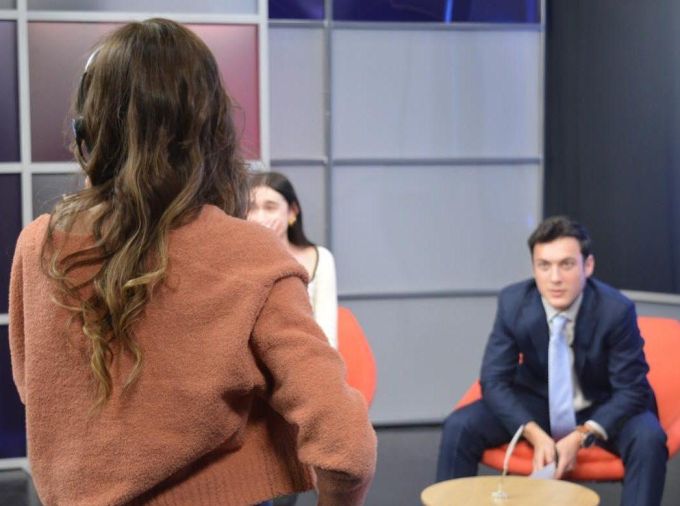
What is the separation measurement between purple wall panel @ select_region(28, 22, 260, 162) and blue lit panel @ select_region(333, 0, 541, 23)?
1117mm

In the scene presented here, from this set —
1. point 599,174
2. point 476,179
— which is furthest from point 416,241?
point 599,174

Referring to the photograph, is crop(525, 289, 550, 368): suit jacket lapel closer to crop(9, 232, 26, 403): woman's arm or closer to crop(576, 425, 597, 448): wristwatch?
crop(576, 425, 597, 448): wristwatch

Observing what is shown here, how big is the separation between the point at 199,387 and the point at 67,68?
12.9 feet

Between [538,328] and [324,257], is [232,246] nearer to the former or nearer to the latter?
[538,328]

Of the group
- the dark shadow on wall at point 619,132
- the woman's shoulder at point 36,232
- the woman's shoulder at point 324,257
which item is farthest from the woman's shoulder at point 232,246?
the dark shadow on wall at point 619,132

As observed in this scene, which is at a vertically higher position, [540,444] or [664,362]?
[664,362]

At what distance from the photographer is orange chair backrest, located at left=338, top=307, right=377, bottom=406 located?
15.2ft

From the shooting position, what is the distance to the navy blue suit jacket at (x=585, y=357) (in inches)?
167

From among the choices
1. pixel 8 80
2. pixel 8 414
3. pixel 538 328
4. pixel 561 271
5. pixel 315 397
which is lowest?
pixel 8 414

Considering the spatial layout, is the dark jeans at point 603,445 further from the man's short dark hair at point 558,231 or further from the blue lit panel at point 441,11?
the blue lit panel at point 441,11

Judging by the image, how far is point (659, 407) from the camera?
4523mm

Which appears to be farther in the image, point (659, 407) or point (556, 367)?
point (659, 407)

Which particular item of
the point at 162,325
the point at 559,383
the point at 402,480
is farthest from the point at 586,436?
the point at 162,325

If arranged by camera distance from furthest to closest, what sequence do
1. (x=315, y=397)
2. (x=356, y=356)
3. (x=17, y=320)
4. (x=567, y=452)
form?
(x=356, y=356) → (x=567, y=452) → (x=17, y=320) → (x=315, y=397)
